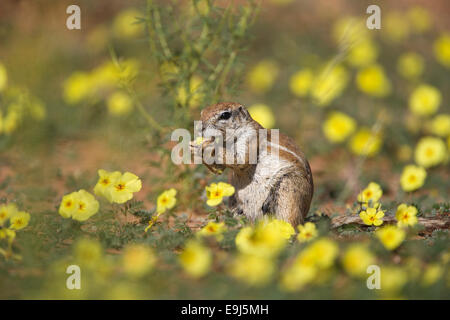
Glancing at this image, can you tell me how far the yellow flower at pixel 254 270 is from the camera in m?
3.07

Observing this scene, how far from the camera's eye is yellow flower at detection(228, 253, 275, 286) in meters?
3.07

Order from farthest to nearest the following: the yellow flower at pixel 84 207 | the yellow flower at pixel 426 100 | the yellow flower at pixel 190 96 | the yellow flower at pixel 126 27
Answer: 1. the yellow flower at pixel 126 27
2. the yellow flower at pixel 426 100
3. the yellow flower at pixel 190 96
4. the yellow flower at pixel 84 207

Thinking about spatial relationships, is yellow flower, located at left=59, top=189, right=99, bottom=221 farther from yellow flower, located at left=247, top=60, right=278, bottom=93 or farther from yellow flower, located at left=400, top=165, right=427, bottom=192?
yellow flower, located at left=247, top=60, right=278, bottom=93

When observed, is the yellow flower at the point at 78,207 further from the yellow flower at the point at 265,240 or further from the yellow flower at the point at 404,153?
the yellow flower at the point at 404,153

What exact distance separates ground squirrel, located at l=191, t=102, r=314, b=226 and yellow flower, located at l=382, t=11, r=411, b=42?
8.07 meters

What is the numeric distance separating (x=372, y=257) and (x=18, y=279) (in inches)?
84.1

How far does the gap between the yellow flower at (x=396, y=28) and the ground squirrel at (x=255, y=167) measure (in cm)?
807

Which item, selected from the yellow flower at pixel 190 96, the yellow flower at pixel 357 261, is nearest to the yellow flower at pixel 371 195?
the yellow flower at pixel 357 261

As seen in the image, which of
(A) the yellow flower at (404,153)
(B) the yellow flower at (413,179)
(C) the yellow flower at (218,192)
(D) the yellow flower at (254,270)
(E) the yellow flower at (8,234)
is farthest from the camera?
(A) the yellow flower at (404,153)

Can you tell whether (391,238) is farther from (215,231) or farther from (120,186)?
(120,186)

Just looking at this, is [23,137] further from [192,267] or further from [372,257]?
[372,257]

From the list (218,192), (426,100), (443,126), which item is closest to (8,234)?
(218,192)

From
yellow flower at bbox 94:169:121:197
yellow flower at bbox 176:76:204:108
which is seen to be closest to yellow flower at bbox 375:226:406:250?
yellow flower at bbox 94:169:121:197

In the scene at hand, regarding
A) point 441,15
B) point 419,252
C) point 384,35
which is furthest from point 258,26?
point 419,252
